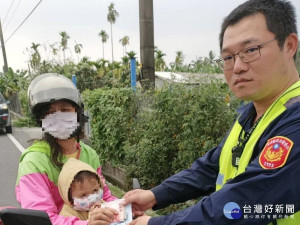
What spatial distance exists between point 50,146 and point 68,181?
0.33 m

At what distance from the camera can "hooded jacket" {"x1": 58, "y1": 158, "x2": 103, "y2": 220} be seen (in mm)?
1838

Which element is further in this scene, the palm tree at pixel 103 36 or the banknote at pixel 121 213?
the palm tree at pixel 103 36

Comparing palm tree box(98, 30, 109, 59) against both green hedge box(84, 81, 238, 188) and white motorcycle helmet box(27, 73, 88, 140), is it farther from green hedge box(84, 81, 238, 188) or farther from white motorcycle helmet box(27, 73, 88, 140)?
white motorcycle helmet box(27, 73, 88, 140)

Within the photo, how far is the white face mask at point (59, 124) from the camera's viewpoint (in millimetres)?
2043

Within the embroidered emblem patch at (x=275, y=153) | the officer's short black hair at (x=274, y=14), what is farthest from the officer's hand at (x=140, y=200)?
the officer's short black hair at (x=274, y=14)

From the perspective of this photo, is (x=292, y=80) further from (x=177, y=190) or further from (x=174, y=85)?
(x=174, y=85)

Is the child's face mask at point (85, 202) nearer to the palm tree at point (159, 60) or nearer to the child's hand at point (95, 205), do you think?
the child's hand at point (95, 205)

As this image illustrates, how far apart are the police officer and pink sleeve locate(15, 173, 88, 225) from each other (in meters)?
0.38

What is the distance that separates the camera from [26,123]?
16516 mm

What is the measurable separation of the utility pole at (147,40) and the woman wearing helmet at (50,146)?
4.19 m

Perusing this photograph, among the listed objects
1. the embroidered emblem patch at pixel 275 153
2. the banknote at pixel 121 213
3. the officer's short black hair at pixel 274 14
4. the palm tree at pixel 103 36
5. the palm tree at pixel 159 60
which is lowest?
the banknote at pixel 121 213

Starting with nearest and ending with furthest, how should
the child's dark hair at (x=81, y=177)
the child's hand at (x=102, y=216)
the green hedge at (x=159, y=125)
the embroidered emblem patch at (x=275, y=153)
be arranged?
the embroidered emblem patch at (x=275, y=153), the child's hand at (x=102, y=216), the child's dark hair at (x=81, y=177), the green hedge at (x=159, y=125)

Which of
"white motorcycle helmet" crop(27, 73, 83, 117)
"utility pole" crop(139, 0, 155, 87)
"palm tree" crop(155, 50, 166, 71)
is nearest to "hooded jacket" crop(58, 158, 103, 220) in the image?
"white motorcycle helmet" crop(27, 73, 83, 117)

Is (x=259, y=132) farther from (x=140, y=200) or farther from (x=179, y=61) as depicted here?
(x=179, y=61)
